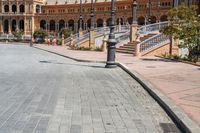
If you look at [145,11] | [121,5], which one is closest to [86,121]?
[145,11]

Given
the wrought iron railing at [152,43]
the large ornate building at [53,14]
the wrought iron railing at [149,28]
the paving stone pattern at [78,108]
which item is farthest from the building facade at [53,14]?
the paving stone pattern at [78,108]

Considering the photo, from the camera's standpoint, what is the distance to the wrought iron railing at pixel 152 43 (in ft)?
96.7

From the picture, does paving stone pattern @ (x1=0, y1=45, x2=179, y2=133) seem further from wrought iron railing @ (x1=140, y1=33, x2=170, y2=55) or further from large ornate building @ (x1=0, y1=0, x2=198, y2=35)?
large ornate building @ (x1=0, y1=0, x2=198, y2=35)

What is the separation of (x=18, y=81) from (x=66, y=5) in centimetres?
9915

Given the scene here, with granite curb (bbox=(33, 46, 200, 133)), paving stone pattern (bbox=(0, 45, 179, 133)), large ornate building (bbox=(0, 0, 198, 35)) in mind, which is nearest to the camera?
granite curb (bbox=(33, 46, 200, 133))

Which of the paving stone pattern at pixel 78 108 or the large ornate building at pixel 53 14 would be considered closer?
the paving stone pattern at pixel 78 108

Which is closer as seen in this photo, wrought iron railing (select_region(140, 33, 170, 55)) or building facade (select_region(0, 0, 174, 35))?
wrought iron railing (select_region(140, 33, 170, 55))

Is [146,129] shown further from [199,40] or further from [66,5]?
[66,5]

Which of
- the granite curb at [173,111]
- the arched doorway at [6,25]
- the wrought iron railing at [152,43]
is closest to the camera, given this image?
the granite curb at [173,111]

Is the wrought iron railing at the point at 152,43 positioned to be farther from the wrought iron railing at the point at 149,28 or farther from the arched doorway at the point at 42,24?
the arched doorway at the point at 42,24

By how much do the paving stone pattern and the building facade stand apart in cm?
8078

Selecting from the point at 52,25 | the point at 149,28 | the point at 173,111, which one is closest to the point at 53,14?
the point at 52,25

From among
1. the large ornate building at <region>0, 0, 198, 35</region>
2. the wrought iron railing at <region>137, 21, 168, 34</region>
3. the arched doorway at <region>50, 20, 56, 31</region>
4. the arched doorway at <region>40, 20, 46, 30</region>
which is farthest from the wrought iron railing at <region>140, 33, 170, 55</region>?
the arched doorway at <region>40, 20, 46, 30</region>

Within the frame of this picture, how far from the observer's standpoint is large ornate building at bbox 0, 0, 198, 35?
97688mm
